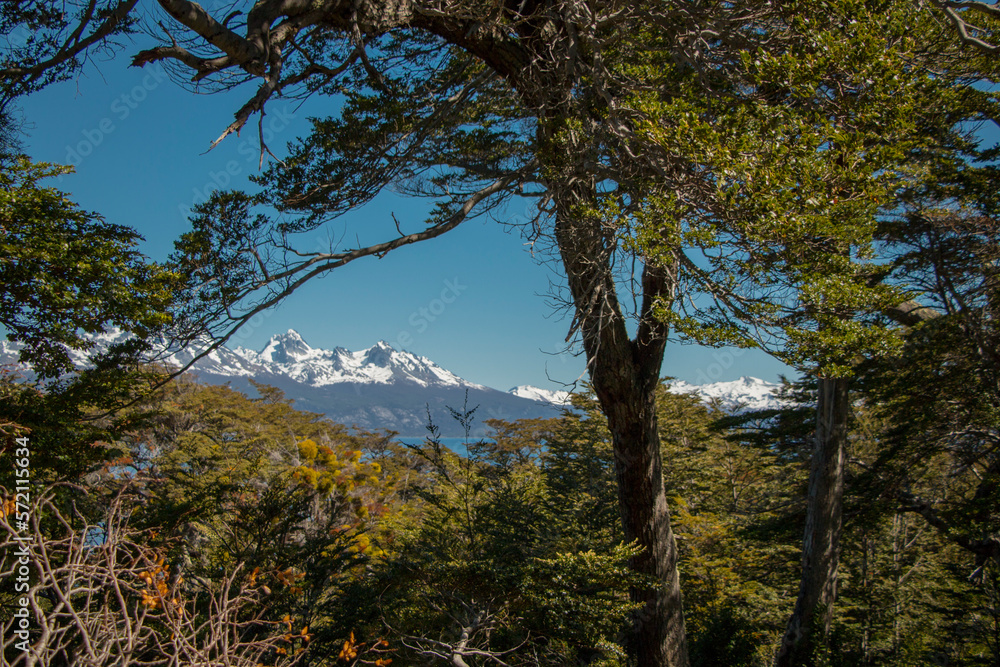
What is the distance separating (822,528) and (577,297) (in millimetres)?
5294

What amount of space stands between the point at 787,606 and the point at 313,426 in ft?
54.8

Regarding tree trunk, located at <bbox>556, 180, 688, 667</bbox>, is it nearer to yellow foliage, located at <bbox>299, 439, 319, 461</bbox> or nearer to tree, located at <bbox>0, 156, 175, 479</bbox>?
tree, located at <bbox>0, 156, 175, 479</bbox>

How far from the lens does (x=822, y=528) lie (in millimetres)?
6480

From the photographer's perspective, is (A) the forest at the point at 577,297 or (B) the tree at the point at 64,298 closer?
(A) the forest at the point at 577,297

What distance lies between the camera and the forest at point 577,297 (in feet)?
8.39

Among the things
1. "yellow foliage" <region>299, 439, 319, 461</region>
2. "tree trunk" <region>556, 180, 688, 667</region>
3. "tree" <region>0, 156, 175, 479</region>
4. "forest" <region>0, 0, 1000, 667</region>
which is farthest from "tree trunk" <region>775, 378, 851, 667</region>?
"yellow foliage" <region>299, 439, 319, 461</region>

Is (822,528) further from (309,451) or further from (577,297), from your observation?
(309,451)

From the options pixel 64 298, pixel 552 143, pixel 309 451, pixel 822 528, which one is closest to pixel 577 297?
pixel 552 143

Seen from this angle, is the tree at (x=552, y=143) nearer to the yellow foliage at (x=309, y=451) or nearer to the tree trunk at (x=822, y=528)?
the tree trunk at (x=822, y=528)

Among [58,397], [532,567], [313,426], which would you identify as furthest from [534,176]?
[313,426]

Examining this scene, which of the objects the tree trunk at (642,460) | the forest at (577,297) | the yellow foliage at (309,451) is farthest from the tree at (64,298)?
the yellow foliage at (309,451)

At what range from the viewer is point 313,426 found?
784 inches

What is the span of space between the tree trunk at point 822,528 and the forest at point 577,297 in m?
0.04

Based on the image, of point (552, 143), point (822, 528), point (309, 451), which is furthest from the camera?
point (309, 451)
